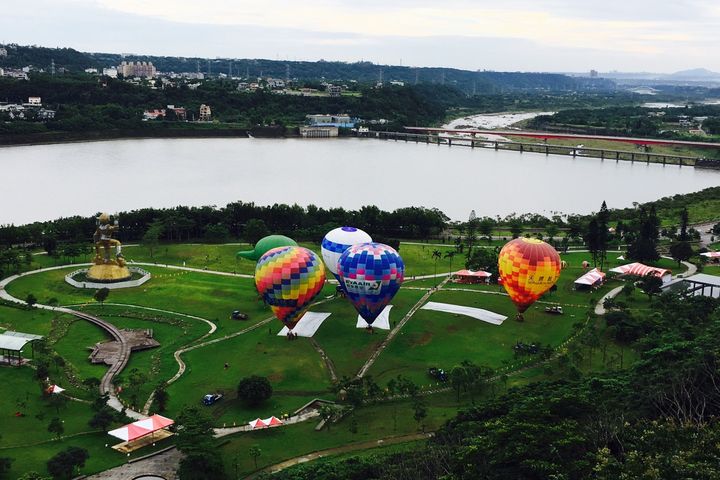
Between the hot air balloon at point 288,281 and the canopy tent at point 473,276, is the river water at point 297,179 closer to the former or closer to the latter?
the canopy tent at point 473,276

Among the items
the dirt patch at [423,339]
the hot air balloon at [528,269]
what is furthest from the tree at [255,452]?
the hot air balloon at [528,269]

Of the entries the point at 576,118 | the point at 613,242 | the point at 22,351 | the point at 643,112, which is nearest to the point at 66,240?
the point at 22,351

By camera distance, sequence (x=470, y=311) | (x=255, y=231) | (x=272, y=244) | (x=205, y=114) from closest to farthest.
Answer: (x=470, y=311) < (x=272, y=244) < (x=255, y=231) < (x=205, y=114)

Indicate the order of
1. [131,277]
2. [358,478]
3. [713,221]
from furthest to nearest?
[713,221] → [131,277] → [358,478]

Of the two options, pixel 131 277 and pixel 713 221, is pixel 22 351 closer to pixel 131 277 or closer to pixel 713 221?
pixel 131 277

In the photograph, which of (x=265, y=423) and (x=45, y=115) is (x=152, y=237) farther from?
(x=45, y=115)

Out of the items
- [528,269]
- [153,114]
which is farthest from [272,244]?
[153,114]

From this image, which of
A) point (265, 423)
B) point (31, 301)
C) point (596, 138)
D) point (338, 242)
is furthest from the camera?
point (596, 138)
